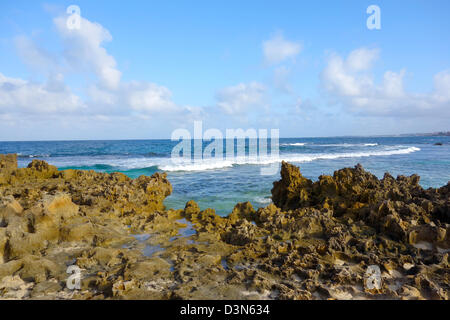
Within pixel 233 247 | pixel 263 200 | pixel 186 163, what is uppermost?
pixel 186 163

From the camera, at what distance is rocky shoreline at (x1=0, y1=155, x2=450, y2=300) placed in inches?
129

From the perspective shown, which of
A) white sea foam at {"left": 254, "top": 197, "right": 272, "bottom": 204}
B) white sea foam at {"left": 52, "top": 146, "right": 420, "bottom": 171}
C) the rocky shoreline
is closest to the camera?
the rocky shoreline

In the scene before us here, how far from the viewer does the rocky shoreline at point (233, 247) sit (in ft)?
10.7

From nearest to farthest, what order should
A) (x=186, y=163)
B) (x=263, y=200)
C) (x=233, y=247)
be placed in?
(x=233, y=247) → (x=263, y=200) → (x=186, y=163)

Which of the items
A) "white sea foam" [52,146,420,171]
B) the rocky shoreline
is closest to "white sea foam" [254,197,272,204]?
the rocky shoreline

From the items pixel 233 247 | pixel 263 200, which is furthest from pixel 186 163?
pixel 233 247

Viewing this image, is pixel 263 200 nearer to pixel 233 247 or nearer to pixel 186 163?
pixel 233 247

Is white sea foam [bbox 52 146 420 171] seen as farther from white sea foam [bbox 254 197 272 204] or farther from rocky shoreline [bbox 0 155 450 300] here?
rocky shoreline [bbox 0 155 450 300]

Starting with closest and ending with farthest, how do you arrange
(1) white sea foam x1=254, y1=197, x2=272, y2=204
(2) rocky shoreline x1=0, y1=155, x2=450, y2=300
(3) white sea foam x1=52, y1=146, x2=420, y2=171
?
1. (2) rocky shoreline x1=0, y1=155, x2=450, y2=300
2. (1) white sea foam x1=254, y1=197, x2=272, y2=204
3. (3) white sea foam x1=52, y1=146, x2=420, y2=171

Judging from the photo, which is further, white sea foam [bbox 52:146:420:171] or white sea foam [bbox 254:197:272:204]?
white sea foam [bbox 52:146:420:171]

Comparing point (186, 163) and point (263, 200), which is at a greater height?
point (186, 163)

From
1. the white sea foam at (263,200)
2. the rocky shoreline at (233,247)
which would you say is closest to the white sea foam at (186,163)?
the white sea foam at (263,200)

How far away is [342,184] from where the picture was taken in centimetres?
702

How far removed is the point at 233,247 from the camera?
4621 mm
